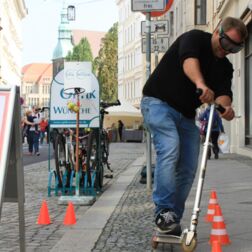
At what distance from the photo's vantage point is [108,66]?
9194 cm

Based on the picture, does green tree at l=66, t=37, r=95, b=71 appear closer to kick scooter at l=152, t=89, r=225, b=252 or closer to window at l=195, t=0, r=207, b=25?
window at l=195, t=0, r=207, b=25

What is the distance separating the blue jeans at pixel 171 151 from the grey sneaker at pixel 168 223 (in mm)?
59

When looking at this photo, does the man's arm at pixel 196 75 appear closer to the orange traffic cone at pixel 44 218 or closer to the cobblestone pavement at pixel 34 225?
the cobblestone pavement at pixel 34 225

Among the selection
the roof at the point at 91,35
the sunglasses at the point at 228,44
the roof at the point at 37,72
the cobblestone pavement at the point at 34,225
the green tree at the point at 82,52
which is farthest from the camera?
the roof at the point at 37,72

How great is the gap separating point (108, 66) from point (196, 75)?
87.5 metres

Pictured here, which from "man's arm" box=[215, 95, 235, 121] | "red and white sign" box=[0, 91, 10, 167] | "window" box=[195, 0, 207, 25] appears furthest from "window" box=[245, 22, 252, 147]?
"window" box=[195, 0, 207, 25]

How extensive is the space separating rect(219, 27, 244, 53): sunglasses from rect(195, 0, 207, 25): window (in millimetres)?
36354

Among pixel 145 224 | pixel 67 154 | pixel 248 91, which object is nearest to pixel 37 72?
pixel 248 91

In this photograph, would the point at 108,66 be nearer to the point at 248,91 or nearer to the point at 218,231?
the point at 248,91

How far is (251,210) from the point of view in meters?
7.42

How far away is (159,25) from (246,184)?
3.53 metres

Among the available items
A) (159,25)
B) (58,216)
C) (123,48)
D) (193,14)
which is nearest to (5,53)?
(123,48)

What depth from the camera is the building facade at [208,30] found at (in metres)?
19.9

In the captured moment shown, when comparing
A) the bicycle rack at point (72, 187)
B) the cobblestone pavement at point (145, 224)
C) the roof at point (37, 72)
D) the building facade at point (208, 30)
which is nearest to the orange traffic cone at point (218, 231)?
the cobblestone pavement at point (145, 224)
